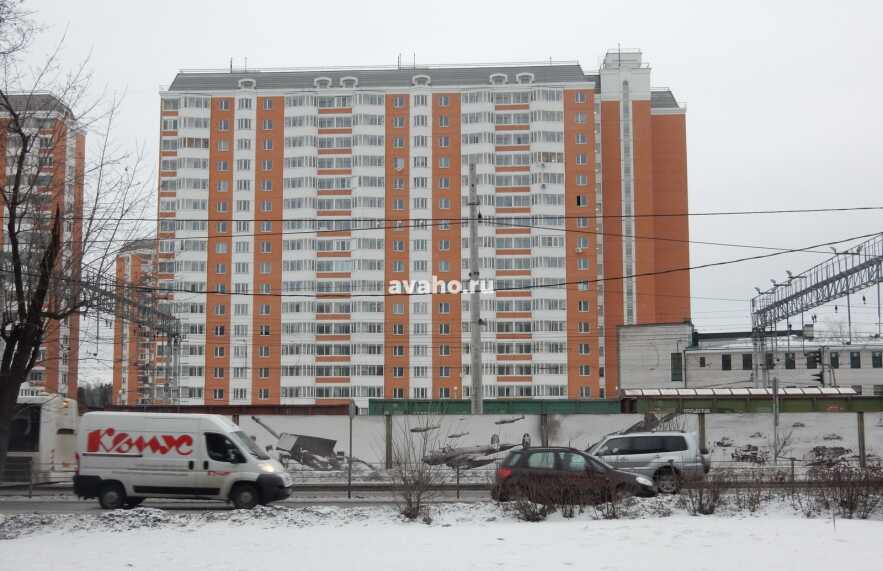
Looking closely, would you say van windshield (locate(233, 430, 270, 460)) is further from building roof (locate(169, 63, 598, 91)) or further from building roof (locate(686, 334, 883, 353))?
building roof (locate(169, 63, 598, 91))

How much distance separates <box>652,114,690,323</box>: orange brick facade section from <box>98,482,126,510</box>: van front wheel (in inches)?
3648

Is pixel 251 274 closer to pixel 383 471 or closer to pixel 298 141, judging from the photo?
pixel 298 141

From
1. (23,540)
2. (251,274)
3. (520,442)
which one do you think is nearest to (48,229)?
(23,540)

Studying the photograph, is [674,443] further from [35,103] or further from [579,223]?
[579,223]

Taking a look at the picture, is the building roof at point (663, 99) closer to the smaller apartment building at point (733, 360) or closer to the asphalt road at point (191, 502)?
the smaller apartment building at point (733, 360)

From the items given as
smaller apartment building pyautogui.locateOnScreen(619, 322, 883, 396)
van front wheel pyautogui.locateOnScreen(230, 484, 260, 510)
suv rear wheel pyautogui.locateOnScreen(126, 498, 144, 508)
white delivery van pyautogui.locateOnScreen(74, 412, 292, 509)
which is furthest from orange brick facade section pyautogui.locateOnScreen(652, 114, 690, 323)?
suv rear wheel pyautogui.locateOnScreen(126, 498, 144, 508)

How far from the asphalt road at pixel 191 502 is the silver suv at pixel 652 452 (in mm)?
3503

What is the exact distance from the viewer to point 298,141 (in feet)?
358

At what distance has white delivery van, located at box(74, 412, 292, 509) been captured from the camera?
21.1 meters

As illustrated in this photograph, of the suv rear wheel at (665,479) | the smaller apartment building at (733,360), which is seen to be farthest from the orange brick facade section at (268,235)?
the suv rear wheel at (665,479)

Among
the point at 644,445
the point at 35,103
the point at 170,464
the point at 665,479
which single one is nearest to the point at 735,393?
the point at 644,445

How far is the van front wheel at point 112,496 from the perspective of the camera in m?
21.0

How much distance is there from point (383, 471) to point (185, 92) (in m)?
85.3

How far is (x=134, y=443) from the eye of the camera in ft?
70.4
